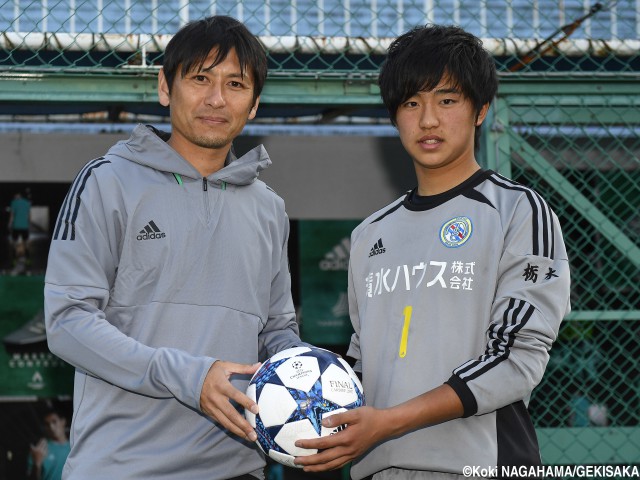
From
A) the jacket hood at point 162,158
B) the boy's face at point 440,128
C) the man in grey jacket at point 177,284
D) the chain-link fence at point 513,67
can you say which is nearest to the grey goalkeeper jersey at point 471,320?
the boy's face at point 440,128

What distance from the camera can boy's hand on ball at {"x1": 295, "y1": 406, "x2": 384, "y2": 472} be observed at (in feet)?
7.52

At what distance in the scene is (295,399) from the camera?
241 centimetres

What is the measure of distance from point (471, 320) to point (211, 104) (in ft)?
3.54

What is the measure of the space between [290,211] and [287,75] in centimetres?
169

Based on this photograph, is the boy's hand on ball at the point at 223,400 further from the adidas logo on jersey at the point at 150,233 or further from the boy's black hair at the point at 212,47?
the boy's black hair at the point at 212,47

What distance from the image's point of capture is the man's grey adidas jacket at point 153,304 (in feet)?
8.09

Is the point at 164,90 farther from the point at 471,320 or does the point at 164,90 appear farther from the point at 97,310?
the point at 471,320

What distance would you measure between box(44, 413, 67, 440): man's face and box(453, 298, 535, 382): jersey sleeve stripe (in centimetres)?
485

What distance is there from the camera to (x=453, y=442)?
2.48 m

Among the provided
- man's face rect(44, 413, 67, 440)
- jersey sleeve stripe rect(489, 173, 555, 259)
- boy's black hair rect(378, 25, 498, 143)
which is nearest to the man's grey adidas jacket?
boy's black hair rect(378, 25, 498, 143)

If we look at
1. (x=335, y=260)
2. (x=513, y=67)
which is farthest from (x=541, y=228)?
(x=335, y=260)

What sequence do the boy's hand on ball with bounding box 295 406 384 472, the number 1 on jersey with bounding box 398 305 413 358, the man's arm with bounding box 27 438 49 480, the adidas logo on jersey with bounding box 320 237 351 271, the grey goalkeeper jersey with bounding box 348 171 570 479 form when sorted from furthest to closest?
the adidas logo on jersey with bounding box 320 237 351 271 → the man's arm with bounding box 27 438 49 480 → the number 1 on jersey with bounding box 398 305 413 358 → the grey goalkeeper jersey with bounding box 348 171 570 479 → the boy's hand on ball with bounding box 295 406 384 472

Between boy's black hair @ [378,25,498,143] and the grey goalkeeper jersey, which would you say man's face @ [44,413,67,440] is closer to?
the grey goalkeeper jersey

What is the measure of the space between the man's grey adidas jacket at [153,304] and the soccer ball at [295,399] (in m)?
0.19
